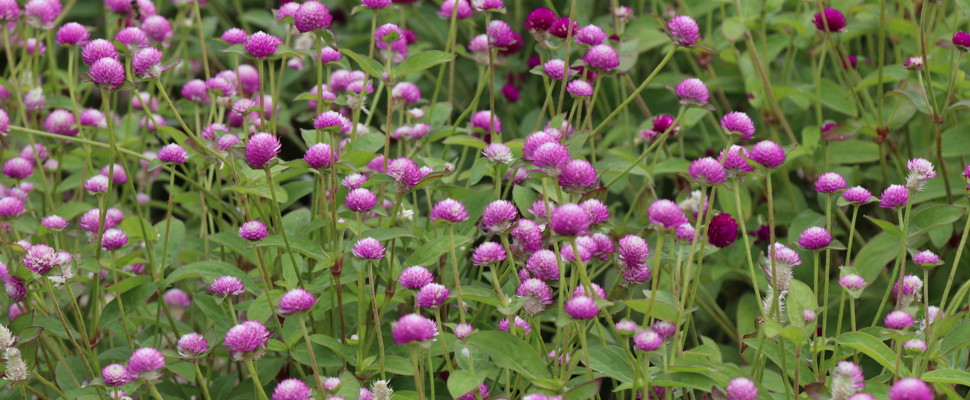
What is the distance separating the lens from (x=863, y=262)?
7.51 feet

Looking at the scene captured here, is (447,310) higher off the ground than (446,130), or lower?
lower

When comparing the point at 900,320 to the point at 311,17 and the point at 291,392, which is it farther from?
the point at 311,17

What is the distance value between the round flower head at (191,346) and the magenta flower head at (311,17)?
23.3 inches

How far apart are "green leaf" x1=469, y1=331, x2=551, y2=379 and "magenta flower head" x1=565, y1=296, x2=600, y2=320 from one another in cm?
16

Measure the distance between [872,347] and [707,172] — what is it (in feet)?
1.28

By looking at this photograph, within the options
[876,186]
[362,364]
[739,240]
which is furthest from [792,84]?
[362,364]

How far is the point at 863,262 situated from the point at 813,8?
127cm

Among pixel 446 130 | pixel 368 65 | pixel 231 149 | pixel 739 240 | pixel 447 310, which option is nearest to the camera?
pixel 231 149

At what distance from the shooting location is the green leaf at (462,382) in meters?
1.44

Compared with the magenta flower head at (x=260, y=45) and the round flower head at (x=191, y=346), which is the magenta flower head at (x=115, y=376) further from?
the magenta flower head at (x=260, y=45)

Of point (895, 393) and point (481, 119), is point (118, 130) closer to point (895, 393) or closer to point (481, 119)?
point (481, 119)

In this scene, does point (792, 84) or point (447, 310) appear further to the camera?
point (792, 84)

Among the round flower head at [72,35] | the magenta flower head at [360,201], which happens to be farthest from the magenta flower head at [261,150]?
the round flower head at [72,35]

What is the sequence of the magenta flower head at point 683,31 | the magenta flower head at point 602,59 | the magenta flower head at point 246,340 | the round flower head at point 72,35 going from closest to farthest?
the magenta flower head at point 246,340 → the magenta flower head at point 683,31 → the magenta flower head at point 602,59 → the round flower head at point 72,35
